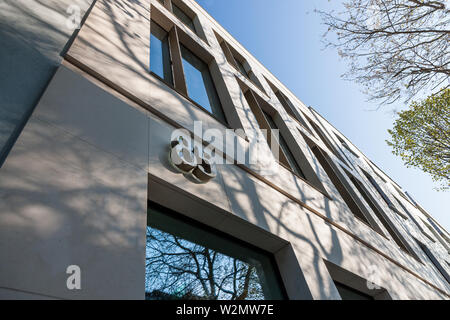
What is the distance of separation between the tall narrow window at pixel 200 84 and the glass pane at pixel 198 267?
132 inches

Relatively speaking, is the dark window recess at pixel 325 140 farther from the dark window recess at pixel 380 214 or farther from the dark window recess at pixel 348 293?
the dark window recess at pixel 348 293

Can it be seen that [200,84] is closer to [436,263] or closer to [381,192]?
[381,192]

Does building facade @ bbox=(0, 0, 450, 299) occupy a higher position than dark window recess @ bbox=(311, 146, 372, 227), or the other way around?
dark window recess @ bbox=(311, 146, 372, 227)

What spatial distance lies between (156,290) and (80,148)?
1681 mm

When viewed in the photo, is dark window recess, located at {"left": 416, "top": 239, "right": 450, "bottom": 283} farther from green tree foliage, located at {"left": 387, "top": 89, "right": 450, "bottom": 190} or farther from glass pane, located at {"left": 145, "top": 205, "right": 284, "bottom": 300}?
glass pane, located at {"left": 145, "top": 205, "right": 284, "bottom": 300}

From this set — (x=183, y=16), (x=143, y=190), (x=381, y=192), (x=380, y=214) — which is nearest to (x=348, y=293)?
(x=143, y=190)

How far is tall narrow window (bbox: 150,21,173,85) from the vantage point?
5949 millimetres

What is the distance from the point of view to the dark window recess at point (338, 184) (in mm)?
9104

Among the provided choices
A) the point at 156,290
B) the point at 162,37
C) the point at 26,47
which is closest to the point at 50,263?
the point at 156,290

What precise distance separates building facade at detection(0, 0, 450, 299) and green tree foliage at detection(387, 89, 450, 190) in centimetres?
780

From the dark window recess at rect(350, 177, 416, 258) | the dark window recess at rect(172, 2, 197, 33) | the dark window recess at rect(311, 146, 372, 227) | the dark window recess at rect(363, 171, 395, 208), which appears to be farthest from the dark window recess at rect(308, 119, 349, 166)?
the dark window recess at rect(172, 2, 197, 33)

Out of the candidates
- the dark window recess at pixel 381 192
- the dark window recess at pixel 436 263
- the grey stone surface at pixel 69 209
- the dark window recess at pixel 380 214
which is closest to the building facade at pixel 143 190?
the grey stone surface at pixel 69 209

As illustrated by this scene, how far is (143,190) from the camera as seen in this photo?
9.35ft

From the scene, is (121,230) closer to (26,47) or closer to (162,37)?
(26,47)
